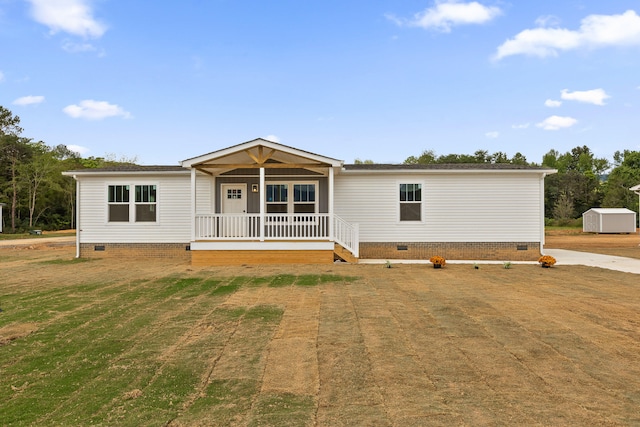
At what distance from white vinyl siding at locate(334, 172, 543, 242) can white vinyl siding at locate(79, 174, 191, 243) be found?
5989mm

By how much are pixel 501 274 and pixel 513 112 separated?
2742 centimetres

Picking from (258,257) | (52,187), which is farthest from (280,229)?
(52,187)

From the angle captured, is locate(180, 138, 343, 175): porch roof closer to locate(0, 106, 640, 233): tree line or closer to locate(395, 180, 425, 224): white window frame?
locate(395, 180, 425, 224): white window frame

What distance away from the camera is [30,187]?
3647 cm

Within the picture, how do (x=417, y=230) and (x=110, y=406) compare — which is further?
(x=417, y=230)

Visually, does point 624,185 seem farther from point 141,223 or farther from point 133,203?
point 133,203

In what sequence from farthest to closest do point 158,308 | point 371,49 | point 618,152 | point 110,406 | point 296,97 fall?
point 618,152
point 296,97
point 371,49
point 158,308
point 110,406

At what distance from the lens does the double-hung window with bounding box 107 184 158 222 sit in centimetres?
1475

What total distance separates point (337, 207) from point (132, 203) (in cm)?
793

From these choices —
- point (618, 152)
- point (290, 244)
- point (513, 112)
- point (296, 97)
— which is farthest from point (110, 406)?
point (618, 152)

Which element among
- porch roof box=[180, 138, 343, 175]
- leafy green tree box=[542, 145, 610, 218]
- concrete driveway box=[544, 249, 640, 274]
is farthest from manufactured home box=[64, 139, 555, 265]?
leafy green tree box=[542, 145, 610, 218]

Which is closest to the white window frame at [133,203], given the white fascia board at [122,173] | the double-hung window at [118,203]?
the double-hung window at [118,203]

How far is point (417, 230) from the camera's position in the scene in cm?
1434

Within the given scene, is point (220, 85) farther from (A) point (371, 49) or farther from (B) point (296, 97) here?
(A) point (371, 49)
